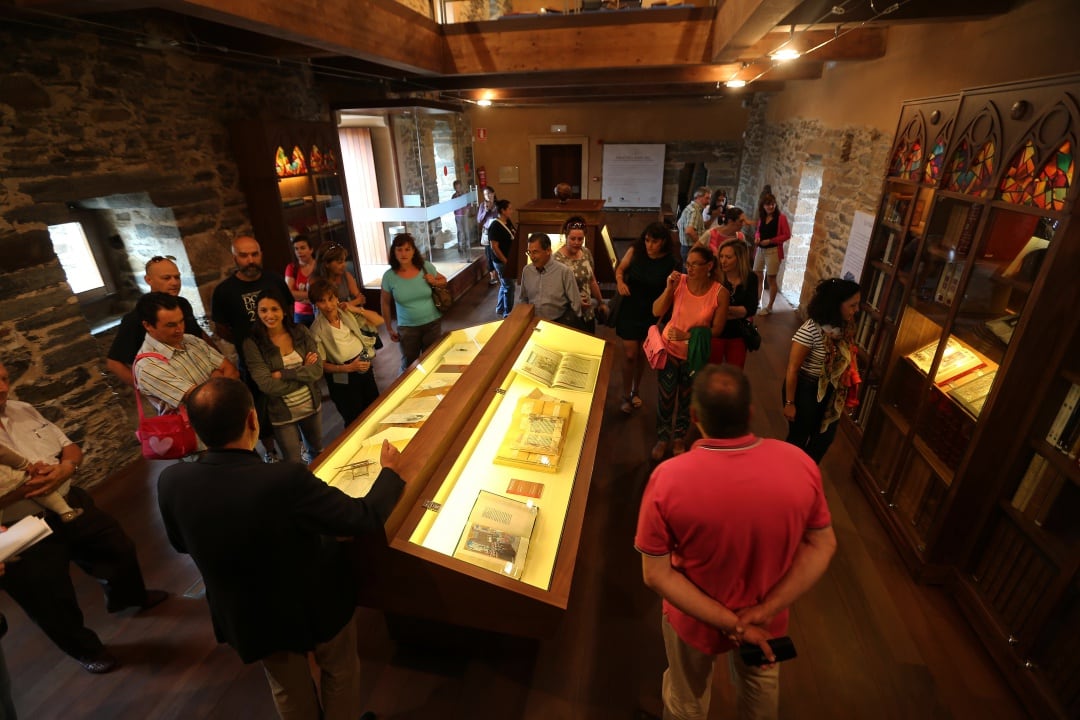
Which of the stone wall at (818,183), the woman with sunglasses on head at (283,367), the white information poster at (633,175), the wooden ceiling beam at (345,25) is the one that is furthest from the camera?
the white information poster at (633,175)

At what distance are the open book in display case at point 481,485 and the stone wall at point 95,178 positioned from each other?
8.34 ft

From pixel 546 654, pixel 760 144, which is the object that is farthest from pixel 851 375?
pixel 760 144

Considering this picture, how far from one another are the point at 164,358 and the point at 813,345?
3.46 meters

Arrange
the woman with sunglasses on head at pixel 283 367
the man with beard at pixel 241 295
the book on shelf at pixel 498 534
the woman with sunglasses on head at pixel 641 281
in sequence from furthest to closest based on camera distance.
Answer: the woman with sunglasses on head at pixel 641 281 < the man with beard at pixel 241 295 < the woman with sunglasses on head at pixel 283 367 < the book on shelf at pixel 498 534

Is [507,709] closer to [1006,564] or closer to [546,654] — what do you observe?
[546,654]

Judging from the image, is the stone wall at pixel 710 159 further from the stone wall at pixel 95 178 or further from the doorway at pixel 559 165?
the stone wall at pixel 95 178

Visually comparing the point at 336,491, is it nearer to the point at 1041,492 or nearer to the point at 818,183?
the point at 1041,492

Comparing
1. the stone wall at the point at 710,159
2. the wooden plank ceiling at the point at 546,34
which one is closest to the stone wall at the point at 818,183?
the wooden plank ceiling at the point at 546,34

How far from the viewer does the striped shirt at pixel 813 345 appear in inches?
111

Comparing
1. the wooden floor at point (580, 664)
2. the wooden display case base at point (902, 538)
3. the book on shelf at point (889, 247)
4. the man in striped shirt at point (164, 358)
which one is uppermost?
the book on shelf at point (889, 247)

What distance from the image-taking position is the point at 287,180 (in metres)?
5.24

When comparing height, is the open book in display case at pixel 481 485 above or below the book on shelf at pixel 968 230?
below

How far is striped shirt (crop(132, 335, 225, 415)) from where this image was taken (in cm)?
256

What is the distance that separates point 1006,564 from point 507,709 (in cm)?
246
